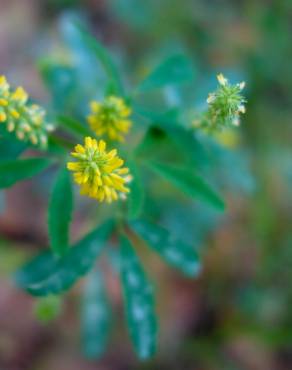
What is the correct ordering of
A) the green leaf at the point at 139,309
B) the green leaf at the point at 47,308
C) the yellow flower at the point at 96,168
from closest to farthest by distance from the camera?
the yellow flower at the point at 96,168
the green leaf at the point at 139,309
the green leaf at the point at 47,308

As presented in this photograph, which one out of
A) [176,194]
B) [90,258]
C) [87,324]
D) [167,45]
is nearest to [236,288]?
[176,194]

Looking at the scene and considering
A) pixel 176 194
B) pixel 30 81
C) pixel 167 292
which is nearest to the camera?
pixel 176 194

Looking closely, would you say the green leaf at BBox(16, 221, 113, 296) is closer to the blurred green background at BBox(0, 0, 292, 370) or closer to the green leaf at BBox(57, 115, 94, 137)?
the green leaf at BBox(57, 115, 94, 137)

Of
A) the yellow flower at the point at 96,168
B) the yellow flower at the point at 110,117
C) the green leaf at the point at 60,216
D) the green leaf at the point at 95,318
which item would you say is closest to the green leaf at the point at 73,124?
the yellow flower at the point at 110,117

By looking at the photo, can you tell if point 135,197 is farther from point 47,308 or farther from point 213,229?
point 213,229

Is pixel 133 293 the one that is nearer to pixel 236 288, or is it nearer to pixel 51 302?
pixel 51 302

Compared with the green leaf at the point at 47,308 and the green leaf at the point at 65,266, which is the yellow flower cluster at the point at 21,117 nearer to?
the green leaf at the point at 65,266

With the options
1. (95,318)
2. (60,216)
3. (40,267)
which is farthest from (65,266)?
(95,318)
